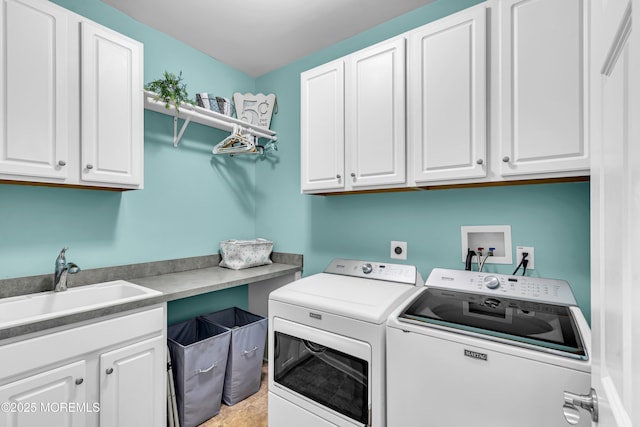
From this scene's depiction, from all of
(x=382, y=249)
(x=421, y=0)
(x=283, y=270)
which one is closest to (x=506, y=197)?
(x=382, y=249)

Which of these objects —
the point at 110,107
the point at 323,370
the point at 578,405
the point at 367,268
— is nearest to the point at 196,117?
the point at 110,107

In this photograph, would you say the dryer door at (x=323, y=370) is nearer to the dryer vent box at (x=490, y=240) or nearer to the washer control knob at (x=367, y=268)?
the washer control knob at (x=367, y=268)

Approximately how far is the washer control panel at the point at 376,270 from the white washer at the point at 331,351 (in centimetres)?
1

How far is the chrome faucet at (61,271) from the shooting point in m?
1.65

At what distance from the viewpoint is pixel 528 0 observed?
138 cm

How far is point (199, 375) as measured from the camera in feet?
6.38

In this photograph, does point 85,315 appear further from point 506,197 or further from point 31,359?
point 506,197

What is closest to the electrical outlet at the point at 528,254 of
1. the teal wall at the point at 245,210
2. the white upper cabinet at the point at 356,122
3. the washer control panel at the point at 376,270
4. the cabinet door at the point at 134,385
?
the teal wall at the point at 245,210

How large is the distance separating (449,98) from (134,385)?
222 centimetres

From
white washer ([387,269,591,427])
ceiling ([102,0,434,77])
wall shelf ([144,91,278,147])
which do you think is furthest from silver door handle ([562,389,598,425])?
wall shelf ([144,91,278,147])

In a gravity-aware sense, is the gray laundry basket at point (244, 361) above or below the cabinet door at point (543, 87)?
below

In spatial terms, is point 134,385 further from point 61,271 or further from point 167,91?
point 167,91

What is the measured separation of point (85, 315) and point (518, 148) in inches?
83.9

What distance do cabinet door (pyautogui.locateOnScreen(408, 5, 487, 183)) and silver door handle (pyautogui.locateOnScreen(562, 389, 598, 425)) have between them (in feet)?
3.56
